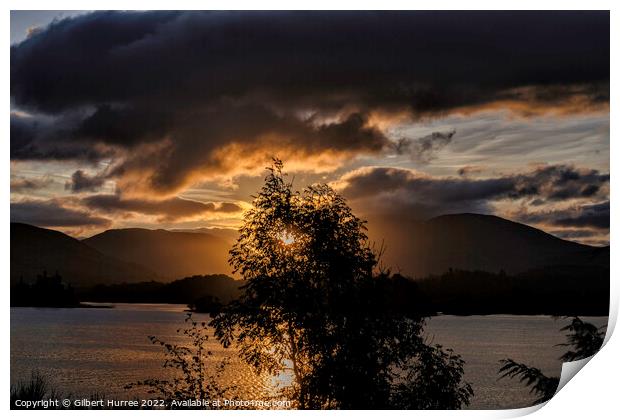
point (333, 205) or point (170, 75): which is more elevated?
point (170, 75)

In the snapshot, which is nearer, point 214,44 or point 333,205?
point 333,205

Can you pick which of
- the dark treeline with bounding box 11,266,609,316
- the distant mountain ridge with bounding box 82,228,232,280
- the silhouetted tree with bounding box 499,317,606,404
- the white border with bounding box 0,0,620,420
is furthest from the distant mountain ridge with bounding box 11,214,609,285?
the silhouetted tree with bounding box 499,317,606,404

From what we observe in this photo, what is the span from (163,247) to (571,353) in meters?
5.68

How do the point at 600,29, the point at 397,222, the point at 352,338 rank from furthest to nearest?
the point at 397,222 < the point at 600,29 < the point at 352,338

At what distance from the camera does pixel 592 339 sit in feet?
37.0

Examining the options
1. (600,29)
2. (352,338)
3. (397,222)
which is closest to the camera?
(352,338)

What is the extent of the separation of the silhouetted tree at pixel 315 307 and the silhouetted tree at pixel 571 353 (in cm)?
182

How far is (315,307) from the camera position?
406 inches

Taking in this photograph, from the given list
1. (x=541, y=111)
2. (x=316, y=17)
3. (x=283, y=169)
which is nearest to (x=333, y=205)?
(x=283, y=169)

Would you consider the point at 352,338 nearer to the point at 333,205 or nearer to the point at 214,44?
the point at 333,205

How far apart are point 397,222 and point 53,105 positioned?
194 inches

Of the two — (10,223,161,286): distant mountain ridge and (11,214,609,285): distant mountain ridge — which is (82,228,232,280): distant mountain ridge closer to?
(11,214,609,285): distant mountain ridge

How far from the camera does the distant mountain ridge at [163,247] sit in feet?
38.6
